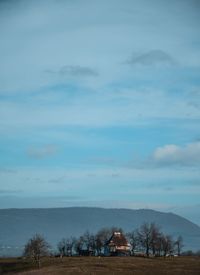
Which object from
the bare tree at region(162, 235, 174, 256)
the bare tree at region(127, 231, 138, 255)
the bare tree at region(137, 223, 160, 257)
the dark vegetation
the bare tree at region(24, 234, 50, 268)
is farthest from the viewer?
the bare tree at region(127, 231, 138, 255)

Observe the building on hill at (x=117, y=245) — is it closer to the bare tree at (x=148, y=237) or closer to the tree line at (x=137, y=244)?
the tree line at (x=137, y=244)

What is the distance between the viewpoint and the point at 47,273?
10925cm

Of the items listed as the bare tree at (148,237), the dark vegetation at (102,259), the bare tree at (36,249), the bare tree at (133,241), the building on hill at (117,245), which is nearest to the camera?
the dark vegetation at (102,259)

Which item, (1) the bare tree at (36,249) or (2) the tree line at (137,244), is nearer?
(1) the bare tree at (36,249)

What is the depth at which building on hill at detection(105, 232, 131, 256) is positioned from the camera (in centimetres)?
18650

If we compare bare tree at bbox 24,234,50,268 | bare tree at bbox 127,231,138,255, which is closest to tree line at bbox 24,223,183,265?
bare tree at bbox 127,231,138,255

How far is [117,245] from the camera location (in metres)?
188

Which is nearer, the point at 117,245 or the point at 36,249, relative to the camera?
the point at 36,249

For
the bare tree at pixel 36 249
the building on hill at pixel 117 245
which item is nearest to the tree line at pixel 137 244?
the building on hill at pixel 117 245

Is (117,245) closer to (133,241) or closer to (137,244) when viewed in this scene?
(133,241)

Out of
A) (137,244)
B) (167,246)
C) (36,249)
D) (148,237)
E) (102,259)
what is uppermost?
(148,237)

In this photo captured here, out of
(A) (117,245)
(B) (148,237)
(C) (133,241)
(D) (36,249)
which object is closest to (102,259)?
(D) (36,249)

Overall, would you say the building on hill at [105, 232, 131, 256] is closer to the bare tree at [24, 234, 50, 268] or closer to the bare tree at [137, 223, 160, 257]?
the bare tree at [137, 223, 160, 257]

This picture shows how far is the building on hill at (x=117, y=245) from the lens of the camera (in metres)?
186
